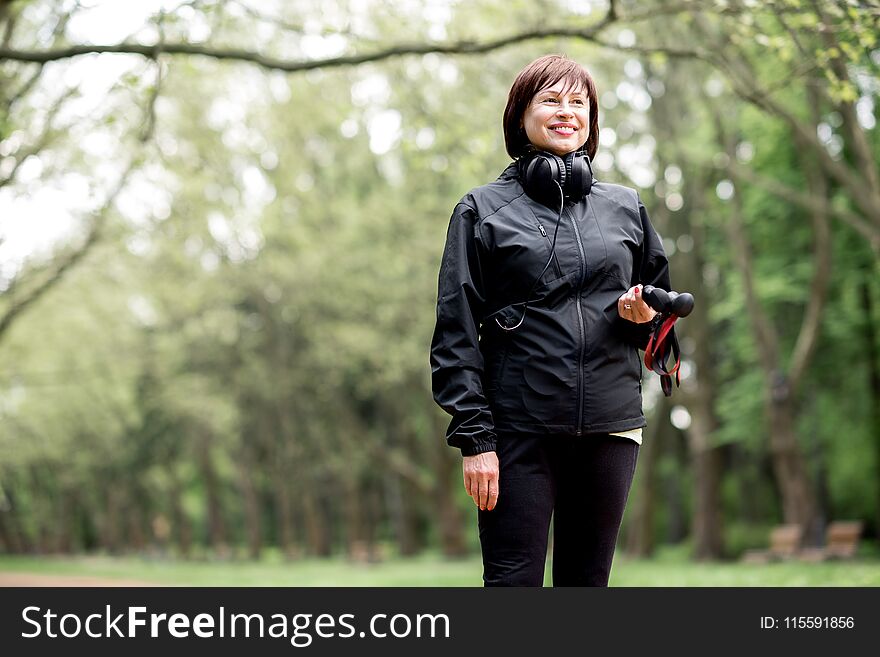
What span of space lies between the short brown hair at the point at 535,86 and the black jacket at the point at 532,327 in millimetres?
218

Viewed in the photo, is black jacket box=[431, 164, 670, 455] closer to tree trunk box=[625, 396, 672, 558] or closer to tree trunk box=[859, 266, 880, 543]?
tree trunk box=[859, 266, 880, 543]

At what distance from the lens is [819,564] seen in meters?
18.6

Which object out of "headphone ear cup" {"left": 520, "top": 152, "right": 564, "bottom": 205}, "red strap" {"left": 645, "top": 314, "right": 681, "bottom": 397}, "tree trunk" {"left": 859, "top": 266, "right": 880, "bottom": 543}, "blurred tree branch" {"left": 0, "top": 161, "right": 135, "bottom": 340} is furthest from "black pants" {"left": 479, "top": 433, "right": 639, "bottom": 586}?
"tree trunk" {"left": 859, "top": 266, "right": 880, "bottom": 543}

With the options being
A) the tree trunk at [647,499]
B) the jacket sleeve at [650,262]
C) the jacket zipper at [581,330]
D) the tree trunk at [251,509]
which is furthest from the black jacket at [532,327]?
the tree trunk at [251,509]

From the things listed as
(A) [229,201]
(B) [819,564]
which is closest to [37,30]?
(A) [229,201]

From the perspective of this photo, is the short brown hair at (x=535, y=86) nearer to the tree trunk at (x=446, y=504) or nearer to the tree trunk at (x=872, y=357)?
the tree trunk at (x=872, y=357)

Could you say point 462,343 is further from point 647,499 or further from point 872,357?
point 647,499

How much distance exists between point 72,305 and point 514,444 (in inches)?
1151

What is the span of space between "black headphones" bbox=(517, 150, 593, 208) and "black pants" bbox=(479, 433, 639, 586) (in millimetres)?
747

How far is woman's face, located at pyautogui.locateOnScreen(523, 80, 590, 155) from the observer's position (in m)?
3.36

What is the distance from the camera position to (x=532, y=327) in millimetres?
3195

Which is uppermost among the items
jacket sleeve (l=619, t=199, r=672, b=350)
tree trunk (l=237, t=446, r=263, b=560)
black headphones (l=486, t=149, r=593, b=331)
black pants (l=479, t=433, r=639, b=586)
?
black headphones (l=486, t=149, r=593, b=331)

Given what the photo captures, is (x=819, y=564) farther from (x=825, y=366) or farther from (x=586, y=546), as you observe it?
(x=586, y=546)

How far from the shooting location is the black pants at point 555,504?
122 inches
